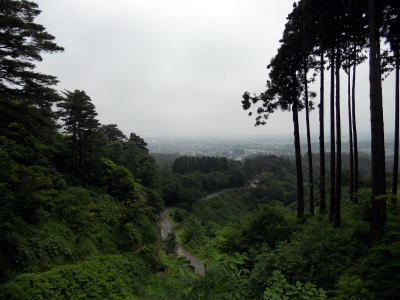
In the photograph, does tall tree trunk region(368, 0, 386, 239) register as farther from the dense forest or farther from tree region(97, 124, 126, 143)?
tree region(97, 124, 126, 143)

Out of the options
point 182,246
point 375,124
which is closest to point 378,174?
point 375,124

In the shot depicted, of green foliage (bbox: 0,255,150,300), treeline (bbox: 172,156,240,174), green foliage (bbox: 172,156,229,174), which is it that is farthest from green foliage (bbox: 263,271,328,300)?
green foliage (bbox: 172,156,229,174)

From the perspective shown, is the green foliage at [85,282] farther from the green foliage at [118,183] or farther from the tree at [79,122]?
the tree at [79,122]

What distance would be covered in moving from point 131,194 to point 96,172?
387 cm

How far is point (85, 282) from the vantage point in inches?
352

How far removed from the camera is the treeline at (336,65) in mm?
5758

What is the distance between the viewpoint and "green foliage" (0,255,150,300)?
7.01 metres

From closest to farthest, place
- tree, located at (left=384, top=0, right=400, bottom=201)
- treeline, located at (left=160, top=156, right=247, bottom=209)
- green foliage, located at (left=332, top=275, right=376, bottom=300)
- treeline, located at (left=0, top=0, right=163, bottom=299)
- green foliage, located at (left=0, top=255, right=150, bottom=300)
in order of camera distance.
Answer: green foliage, located at (left=332, top=275, right=376, bottom=300) → tree, located at (left=384, top=0, right=400, bottom=201) → green foliage, located at (left=0, top=255, right=150, bottom=300) → treeline, located at (left=0, top=0, right=163, bottom=299) → treeline, located at (left=160, top=156, right=247, bottom=209)

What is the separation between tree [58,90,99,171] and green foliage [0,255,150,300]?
10772 millimetres

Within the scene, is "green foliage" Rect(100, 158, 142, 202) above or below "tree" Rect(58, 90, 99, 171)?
below

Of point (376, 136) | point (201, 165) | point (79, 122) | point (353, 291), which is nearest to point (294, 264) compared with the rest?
point (353, 291)

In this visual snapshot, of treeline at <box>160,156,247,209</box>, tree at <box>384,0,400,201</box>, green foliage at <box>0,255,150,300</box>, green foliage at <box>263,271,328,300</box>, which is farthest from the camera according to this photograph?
treeline at <box>160,156,247,209</box>

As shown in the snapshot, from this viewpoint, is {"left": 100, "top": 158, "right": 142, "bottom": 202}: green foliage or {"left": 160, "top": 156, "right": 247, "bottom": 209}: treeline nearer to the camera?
{"left": 100, "top": 158, "right": 142, "bottom": 202}: green foliage

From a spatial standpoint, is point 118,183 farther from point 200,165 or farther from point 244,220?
point 200,165
